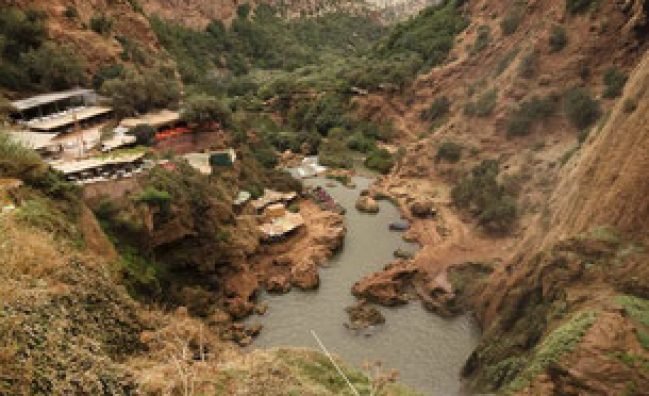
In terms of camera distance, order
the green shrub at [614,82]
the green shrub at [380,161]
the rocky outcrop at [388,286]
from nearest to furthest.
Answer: the rocky outcrop at [388,286] < the green shrub at [614,82] < the green shrub at [380,161]

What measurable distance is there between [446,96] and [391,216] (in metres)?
16.0

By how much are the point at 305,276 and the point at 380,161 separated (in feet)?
61.7

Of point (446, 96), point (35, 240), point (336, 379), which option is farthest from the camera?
point (446, 96)

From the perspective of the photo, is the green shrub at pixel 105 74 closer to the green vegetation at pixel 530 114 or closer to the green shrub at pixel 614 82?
the green vegetation at pixel 530 114

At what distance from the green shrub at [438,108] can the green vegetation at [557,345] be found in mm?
32302

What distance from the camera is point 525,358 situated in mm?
16328

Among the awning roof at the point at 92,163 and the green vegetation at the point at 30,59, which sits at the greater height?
the green vegetation at the point at 30,59

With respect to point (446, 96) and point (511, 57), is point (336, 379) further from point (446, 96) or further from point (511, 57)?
point (446, 96)

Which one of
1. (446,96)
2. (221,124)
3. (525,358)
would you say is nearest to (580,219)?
(525,358)

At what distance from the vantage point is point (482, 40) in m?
45.9

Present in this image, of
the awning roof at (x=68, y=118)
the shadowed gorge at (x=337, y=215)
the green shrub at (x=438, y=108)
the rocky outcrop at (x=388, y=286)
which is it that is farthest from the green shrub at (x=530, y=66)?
the awning roof at (x=68, y=118)

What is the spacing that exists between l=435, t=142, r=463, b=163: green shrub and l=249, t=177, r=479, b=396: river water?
11.3 meters

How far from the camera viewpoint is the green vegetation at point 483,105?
37.7m

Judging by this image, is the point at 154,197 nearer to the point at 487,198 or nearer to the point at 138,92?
the point at 138,92
